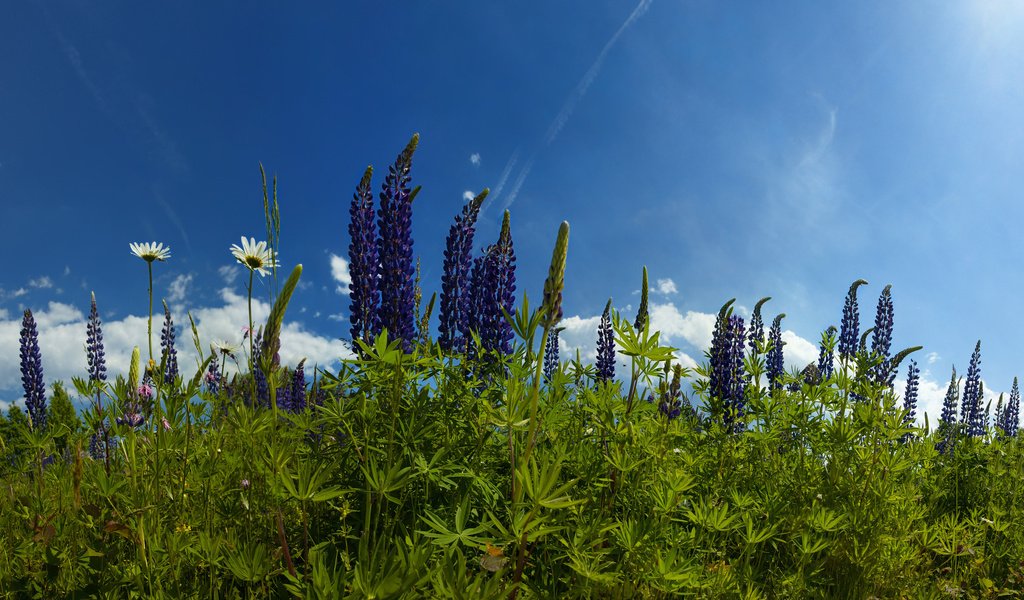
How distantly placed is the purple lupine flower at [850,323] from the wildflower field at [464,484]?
6.11 meters

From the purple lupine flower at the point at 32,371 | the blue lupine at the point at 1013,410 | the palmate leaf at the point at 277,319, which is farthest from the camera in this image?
the blue lupine at the point at 1013,410

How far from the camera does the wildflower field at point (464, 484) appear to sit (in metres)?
2.44

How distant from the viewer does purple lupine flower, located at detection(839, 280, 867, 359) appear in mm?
11406

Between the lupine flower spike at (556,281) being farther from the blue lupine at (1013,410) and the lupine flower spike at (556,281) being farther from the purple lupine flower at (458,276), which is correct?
the blue lupine at (1013,410)

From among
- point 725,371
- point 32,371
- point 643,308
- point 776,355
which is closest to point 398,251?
point 643,308

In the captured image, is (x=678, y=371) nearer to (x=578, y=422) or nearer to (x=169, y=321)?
(x=578, y=422)

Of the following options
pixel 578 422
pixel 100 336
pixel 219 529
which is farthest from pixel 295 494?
pixel 100 336

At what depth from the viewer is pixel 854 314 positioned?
11812 millimetres

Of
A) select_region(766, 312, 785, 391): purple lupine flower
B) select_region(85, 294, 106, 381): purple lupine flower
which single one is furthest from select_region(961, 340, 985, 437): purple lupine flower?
select_region(85, 294, 106, 381): purple lupine flower

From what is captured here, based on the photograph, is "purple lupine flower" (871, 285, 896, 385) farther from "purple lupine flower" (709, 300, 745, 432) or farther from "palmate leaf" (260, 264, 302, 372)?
"palmate leaf" (260, 264, 302, 372)

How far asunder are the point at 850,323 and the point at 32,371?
17.1 metres

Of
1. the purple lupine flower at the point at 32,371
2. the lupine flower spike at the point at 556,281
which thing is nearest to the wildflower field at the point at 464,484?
the lupine flower spike at the point at 556,281

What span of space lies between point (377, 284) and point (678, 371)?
2723mm

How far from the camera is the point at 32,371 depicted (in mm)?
12141
